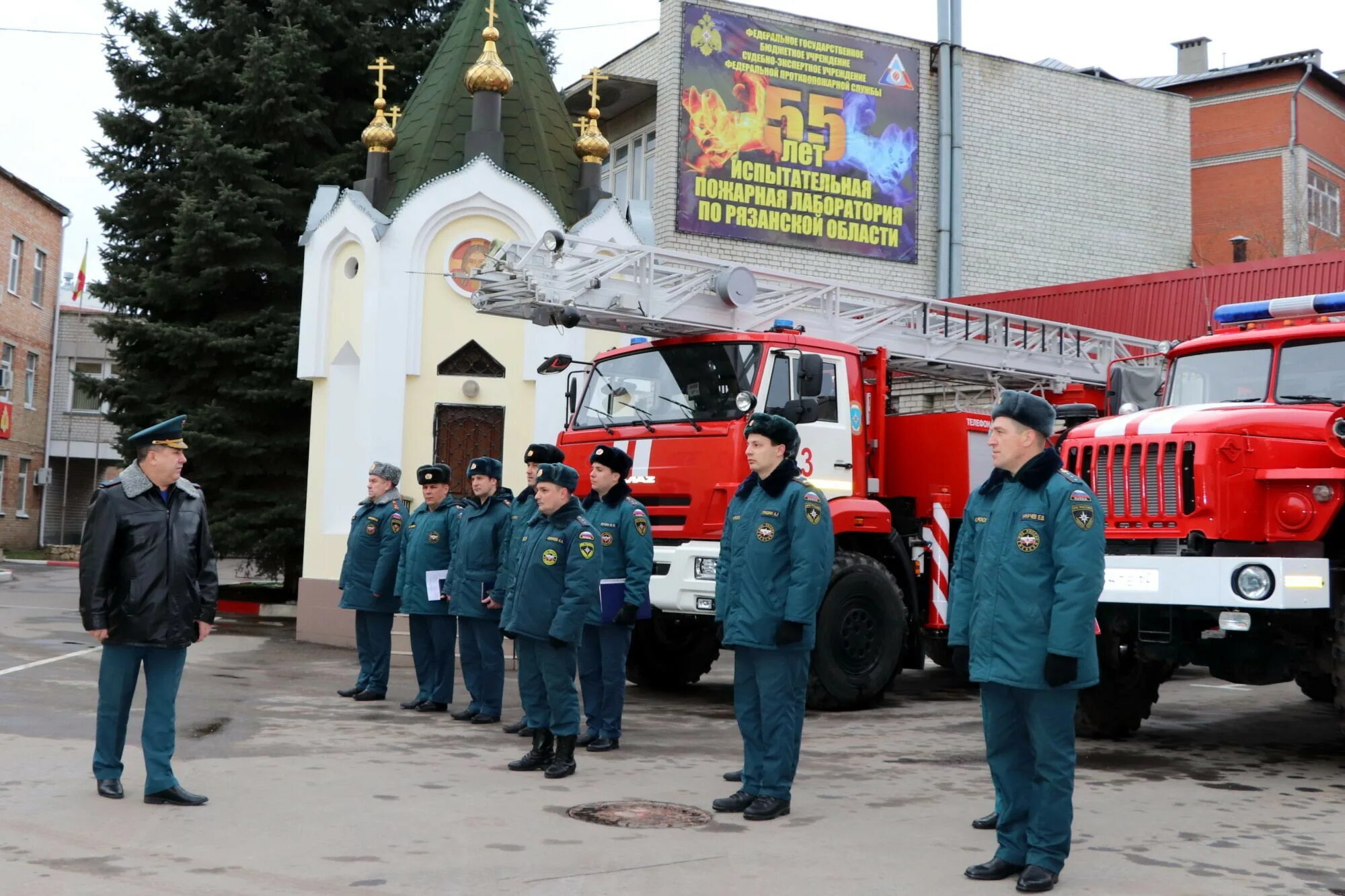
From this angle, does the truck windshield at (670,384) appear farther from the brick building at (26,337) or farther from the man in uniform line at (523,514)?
the brick building at (26,337)

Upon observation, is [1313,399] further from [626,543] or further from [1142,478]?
[626,543]

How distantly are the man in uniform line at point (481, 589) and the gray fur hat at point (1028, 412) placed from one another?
5.09m

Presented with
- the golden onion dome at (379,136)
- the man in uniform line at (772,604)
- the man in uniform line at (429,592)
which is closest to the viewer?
the man in uniform line at (772,604)

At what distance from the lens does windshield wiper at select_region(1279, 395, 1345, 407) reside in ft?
29.2

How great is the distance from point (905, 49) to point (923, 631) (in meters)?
14.9

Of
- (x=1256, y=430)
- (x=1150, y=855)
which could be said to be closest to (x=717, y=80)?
(x=1256, y=430)

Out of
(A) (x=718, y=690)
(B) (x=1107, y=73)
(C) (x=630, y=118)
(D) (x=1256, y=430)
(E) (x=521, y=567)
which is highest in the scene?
(B) (x=1107, y=73)

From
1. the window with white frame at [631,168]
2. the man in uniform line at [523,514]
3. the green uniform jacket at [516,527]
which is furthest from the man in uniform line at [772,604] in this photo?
the window with white frame at [631,168]

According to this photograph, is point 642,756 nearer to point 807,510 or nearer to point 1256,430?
point 807,510

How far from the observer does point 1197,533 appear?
834cm

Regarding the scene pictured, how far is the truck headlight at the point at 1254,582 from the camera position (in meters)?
7.88

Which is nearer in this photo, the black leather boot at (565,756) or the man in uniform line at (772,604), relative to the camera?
the man in uniform line at (772,604)

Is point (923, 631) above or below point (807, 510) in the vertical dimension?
below

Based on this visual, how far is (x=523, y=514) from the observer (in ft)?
29.2
